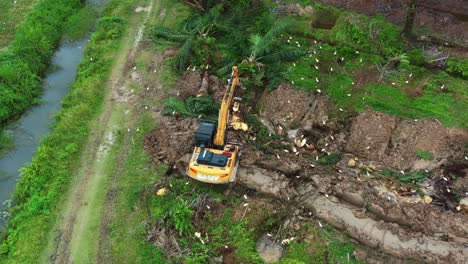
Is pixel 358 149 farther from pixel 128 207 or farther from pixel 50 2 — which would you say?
pixel 50 2

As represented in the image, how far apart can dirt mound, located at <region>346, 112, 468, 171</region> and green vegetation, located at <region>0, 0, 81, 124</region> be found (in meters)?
15.9

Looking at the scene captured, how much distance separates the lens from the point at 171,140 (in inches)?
742

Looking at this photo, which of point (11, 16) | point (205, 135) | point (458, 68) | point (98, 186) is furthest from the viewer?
point (11, 16)

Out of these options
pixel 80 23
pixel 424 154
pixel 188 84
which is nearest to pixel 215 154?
pixel 188 84

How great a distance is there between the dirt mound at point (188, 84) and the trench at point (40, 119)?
19.6ft

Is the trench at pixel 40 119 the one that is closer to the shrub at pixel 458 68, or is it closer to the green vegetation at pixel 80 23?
the green vegetation at pixel 80 23

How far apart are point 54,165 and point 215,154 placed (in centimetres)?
723

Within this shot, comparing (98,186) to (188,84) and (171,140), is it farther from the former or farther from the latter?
(188,84)

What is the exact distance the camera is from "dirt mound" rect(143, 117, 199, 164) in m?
18.4

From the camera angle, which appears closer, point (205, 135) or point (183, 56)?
point (205, 135)

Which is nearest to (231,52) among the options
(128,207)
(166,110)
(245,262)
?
(166,110)

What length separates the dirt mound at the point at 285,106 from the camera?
19.6 m

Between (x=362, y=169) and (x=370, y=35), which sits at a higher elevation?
(x=370, y=35)

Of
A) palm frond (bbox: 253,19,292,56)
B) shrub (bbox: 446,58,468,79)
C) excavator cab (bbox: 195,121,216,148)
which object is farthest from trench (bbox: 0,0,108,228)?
shrub (bbox: 446,58,468,79)
